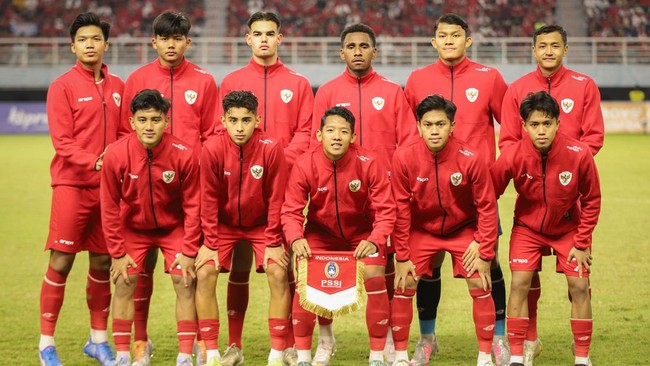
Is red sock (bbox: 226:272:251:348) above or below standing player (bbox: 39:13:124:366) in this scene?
below

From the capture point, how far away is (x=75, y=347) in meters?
7.07

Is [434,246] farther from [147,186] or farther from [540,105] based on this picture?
[147,186]

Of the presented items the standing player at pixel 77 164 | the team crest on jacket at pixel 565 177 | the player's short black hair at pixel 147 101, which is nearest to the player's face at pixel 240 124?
the player's short black hair at pixel 147 101

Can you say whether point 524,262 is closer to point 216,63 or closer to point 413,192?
point 413,192

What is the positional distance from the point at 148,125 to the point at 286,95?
1058 mm

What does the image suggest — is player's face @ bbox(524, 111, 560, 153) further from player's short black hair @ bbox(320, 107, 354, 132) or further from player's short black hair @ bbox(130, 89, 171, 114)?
player's short black hair @ bbox(130, 89, 171, 114)

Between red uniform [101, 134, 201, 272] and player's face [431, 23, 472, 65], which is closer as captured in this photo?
red uniform [101, 134, 201, 272]

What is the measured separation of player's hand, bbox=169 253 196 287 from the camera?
6160mm

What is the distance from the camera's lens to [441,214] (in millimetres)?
6281

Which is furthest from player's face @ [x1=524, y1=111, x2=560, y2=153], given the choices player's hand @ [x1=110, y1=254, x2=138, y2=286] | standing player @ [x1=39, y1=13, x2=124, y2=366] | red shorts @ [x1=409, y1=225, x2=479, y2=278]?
standing player @ [x1=39, y1=13, x2=124, y2=366]

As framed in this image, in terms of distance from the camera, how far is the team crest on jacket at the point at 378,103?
6.63 metres

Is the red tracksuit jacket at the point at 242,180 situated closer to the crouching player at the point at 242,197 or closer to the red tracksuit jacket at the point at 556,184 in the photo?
the crouching player at the point at 242,197

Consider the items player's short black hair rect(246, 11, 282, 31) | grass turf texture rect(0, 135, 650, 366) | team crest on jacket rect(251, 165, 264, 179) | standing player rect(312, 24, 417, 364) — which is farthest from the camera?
grass turf texture rect(0, 135, 650, 366)

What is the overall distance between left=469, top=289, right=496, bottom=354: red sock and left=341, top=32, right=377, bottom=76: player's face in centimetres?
170
